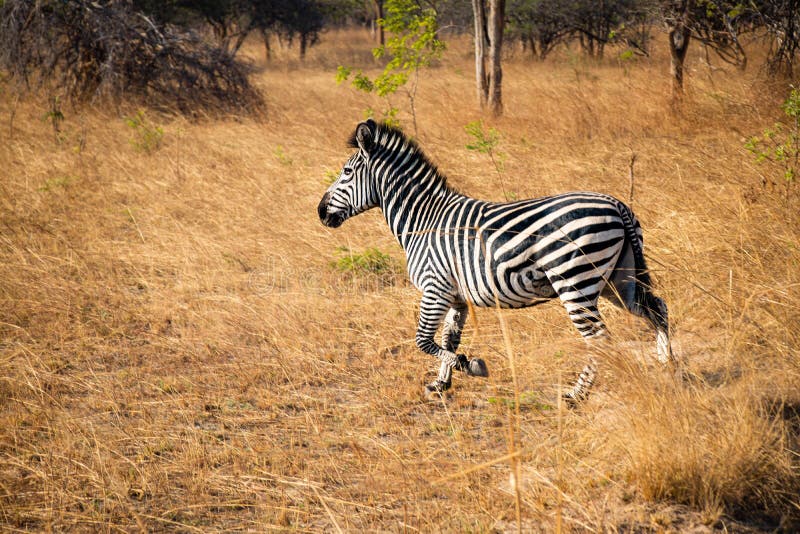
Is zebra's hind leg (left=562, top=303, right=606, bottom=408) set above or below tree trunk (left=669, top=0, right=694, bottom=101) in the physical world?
below

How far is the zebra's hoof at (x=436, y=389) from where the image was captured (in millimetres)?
4555

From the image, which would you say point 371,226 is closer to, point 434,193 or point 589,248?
point 434,193

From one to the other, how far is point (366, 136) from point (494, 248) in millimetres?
1295

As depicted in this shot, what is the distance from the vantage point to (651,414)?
3.08m

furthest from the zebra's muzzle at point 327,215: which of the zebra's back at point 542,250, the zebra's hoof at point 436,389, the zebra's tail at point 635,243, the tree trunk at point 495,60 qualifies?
the tree trunk at point 495,60

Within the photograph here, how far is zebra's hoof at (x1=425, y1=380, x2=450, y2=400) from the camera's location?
455cm

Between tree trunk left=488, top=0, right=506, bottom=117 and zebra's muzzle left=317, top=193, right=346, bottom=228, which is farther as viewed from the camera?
tree trunk left=488, top=0, right=506, bottom=117

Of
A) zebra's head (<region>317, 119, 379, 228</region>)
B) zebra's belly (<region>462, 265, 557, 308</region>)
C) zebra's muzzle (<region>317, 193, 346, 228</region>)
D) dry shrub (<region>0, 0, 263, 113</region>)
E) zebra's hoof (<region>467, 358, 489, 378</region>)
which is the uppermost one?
dry shrub (<region>0, 0, 263, 113</region>)

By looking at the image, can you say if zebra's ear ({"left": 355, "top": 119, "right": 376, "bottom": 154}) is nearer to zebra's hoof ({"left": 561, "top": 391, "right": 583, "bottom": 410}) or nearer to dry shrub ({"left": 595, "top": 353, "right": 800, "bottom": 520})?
zebra's hoof ({"left": 561, "top": 391, "right": 583, "bottom": 410})

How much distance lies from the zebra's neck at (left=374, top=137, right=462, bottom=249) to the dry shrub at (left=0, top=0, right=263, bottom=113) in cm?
952

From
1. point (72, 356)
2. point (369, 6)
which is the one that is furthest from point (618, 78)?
point (369, 6)

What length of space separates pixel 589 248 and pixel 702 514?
5.09 ft

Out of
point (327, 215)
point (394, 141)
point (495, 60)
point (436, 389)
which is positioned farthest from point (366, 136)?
point (495, 60)

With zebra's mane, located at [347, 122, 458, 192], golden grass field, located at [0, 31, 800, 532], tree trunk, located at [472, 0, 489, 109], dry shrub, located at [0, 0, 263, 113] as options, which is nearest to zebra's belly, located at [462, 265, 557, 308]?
golden grass field, located at [0, 31, 800, 532]
